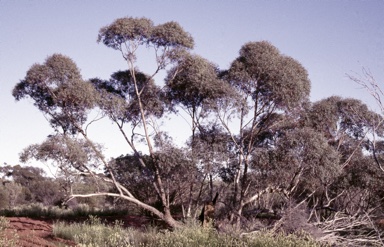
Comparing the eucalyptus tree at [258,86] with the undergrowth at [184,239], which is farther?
the eucalyptus tree at [258,86]

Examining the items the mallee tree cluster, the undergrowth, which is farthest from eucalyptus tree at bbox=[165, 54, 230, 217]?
the undergrowth

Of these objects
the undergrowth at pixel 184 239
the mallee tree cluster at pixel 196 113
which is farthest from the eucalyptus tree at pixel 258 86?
the undergrowth at pixel 184 239

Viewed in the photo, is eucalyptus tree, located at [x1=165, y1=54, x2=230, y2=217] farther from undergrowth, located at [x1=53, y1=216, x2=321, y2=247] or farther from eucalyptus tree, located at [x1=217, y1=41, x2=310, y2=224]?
undergrowth, located at [x1=53, y1=216, x2=321, y2=247]

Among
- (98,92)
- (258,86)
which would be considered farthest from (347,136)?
(98,92)

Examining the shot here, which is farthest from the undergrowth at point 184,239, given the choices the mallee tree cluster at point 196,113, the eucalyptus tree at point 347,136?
the eucalyptus tree at point 347,136

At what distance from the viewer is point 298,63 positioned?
1764 cm

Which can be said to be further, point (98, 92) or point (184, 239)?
point (98, 92)

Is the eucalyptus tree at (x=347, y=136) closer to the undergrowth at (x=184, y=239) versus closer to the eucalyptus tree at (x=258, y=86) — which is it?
the eucalyptus tree at (x=258, y=86)

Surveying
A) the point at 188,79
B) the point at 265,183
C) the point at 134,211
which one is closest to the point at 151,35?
the point at 188,79

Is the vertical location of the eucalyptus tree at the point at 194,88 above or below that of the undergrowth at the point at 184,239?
above

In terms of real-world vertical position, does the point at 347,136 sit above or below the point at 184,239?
above

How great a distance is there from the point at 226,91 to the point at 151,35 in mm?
3952

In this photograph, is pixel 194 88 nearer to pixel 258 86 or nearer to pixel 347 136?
pixel 258 86

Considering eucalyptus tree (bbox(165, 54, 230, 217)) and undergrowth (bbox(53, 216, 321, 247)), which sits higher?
eucalyptus tree (bbox(165, 54, 230, 217))
